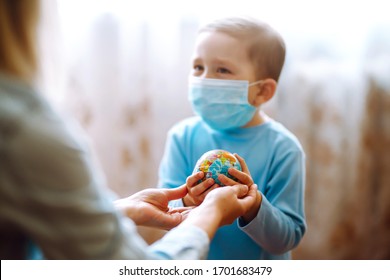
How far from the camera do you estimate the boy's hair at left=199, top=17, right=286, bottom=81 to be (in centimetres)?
108

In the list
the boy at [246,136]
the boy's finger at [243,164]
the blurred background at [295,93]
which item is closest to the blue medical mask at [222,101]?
the boy at [246,136]

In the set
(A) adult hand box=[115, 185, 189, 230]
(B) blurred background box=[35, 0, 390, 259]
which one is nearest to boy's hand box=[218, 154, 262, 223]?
(A) adult hand box=[115, 185, 189, 230]

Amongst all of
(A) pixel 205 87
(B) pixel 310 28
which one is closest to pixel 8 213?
(A) pixel 205 87

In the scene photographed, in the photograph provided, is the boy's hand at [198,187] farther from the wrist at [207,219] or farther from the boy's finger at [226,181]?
the wrist at [207,219]

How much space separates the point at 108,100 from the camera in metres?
1.68

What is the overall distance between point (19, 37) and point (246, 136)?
24.9 inches

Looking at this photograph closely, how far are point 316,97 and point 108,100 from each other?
76cm

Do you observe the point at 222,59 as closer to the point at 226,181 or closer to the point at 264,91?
the point at 264,91

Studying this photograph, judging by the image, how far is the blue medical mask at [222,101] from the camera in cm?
111

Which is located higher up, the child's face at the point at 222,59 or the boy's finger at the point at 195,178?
the child's face at the point at 222,59

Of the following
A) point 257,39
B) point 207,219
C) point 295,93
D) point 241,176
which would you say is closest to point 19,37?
point 207,219

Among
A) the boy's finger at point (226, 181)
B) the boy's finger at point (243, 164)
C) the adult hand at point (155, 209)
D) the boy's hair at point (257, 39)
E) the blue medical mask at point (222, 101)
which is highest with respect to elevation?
the boy's hair at point (257, 39)

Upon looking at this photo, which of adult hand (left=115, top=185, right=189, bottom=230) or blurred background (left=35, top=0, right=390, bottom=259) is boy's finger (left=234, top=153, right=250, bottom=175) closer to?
adult hand (left=115, top=185, right=189, bottom=230)
